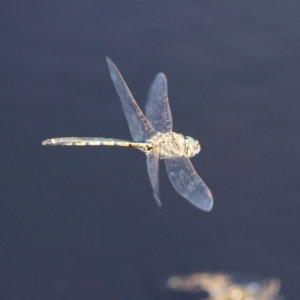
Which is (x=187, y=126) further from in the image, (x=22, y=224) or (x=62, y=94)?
(x=22, y=224)

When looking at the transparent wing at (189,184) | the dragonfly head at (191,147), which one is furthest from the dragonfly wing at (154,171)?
the dragonfly head at (191,147)

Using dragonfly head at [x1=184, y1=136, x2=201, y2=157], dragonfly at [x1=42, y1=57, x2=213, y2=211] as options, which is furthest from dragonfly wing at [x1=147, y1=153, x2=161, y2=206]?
dragonfly head at [x1=184, y1=136, x2=201, y2=157]

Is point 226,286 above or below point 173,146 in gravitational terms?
below

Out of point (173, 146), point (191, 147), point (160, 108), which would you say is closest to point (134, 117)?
point (160, 108)

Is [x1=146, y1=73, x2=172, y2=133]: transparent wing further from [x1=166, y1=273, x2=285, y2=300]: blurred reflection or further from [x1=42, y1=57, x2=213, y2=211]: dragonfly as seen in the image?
[x1=166, y1=273, x2=285, y2=300]: blurred reflection

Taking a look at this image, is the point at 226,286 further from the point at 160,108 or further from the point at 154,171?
the point at 160,108

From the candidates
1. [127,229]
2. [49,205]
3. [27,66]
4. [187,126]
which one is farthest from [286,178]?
[27,66]
